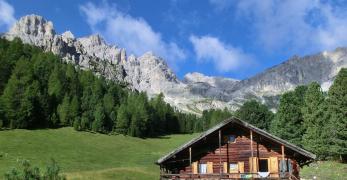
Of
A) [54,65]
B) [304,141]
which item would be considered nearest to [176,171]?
[304,141]

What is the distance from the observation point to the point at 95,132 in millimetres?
119500

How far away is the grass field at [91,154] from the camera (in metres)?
61.7

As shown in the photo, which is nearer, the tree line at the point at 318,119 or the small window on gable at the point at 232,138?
the small window on gable at the point at 232,138

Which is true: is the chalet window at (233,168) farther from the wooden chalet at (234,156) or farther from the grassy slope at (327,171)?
the grassy slope at (327,171)

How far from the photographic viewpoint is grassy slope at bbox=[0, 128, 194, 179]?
64.2m

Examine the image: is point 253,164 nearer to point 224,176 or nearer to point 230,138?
point 230,138

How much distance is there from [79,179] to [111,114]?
81.4 metres

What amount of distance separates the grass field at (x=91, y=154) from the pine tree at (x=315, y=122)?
3.15m

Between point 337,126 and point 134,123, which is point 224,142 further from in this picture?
point 134,123

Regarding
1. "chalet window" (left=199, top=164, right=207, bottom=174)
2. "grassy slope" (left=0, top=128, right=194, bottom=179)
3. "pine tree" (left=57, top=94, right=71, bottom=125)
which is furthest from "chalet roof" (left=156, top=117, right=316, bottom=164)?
"pine tree" (left=57, top=94, right=71, bottom=125)

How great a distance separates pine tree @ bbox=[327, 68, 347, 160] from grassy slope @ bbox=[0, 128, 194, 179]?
82.3 ft

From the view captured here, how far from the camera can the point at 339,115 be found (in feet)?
210

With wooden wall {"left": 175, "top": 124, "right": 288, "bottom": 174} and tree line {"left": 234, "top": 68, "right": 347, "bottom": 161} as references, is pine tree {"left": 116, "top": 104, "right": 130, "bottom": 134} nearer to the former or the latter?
tree line {"left": 234, "top": 68, "right": 347, "bottom": 161}

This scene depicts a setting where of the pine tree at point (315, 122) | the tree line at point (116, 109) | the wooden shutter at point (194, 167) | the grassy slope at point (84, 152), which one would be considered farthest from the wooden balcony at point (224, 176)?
the pine tree at point (315, 122)
